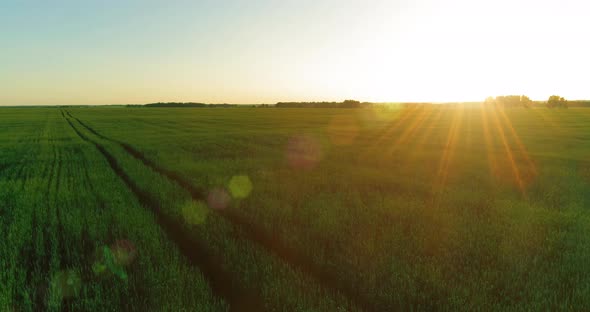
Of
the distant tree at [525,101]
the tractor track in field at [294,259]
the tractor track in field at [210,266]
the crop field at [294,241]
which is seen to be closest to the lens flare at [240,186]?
the crop field at [294,241]

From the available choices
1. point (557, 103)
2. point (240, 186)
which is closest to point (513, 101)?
point (557, 103)

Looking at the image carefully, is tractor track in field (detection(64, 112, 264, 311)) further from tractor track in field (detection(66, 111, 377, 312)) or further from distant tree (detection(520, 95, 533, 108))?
distant tree (detection(520, 95, 533, 108))

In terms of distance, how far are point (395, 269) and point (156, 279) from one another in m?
3.79

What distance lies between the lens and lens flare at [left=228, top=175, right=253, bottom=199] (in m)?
10.6

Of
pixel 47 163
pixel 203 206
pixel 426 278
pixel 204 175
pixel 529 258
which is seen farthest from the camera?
pixel 47 163

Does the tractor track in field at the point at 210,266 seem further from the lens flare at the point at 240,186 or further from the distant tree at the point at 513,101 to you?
the distant tree at the point at 513,101

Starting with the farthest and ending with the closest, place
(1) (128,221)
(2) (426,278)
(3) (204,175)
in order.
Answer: (3) (204,175) → (1) (128,221) → (2) (426,278)

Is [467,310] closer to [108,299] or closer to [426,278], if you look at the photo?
[426,278]

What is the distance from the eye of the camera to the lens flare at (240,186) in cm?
1061

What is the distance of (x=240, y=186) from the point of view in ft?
38.7

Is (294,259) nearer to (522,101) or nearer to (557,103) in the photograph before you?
(557,103)

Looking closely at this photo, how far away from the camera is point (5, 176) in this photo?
13.9m

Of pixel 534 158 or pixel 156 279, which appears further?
pixel 534 158

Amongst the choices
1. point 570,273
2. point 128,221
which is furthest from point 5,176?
point 570,273
